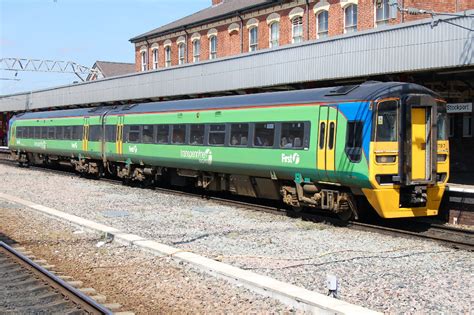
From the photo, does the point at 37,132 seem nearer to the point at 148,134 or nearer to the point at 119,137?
the point at 119,137

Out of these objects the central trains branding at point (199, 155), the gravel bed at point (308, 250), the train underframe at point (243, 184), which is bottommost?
the gravel bed at point (308, 250)

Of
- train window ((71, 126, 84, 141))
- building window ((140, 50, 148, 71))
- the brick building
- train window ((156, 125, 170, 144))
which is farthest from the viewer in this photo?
building window ((140, 50, 148, 71))

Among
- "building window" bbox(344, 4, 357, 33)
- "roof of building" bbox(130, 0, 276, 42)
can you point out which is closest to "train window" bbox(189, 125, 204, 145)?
"building window" bbox(344, 4, 357, 33)

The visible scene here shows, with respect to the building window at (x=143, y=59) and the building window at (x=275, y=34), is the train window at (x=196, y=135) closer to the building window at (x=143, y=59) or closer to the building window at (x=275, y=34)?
Result: the building window at (x=275, y=34)

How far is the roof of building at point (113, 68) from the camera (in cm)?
6681

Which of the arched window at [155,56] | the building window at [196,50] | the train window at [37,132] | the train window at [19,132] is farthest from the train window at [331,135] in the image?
the arched window at [155,56]

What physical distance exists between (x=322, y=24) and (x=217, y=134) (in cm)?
1772

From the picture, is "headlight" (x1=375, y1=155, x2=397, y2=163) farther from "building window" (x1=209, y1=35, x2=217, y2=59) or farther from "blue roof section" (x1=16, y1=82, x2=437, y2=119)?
"building window" (x1=209, y1=35, x2=217, y2=59)

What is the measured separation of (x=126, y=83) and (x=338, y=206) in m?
20.9

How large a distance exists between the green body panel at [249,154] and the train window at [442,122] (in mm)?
2105

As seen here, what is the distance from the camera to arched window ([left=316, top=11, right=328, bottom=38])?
31.2m

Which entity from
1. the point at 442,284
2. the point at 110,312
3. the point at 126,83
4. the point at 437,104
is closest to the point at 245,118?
the point at 437,104

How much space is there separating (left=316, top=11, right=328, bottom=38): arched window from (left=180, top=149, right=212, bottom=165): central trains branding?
54.6 ft

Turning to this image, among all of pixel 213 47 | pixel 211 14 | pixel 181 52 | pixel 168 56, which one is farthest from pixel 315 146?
pixel 168 56
